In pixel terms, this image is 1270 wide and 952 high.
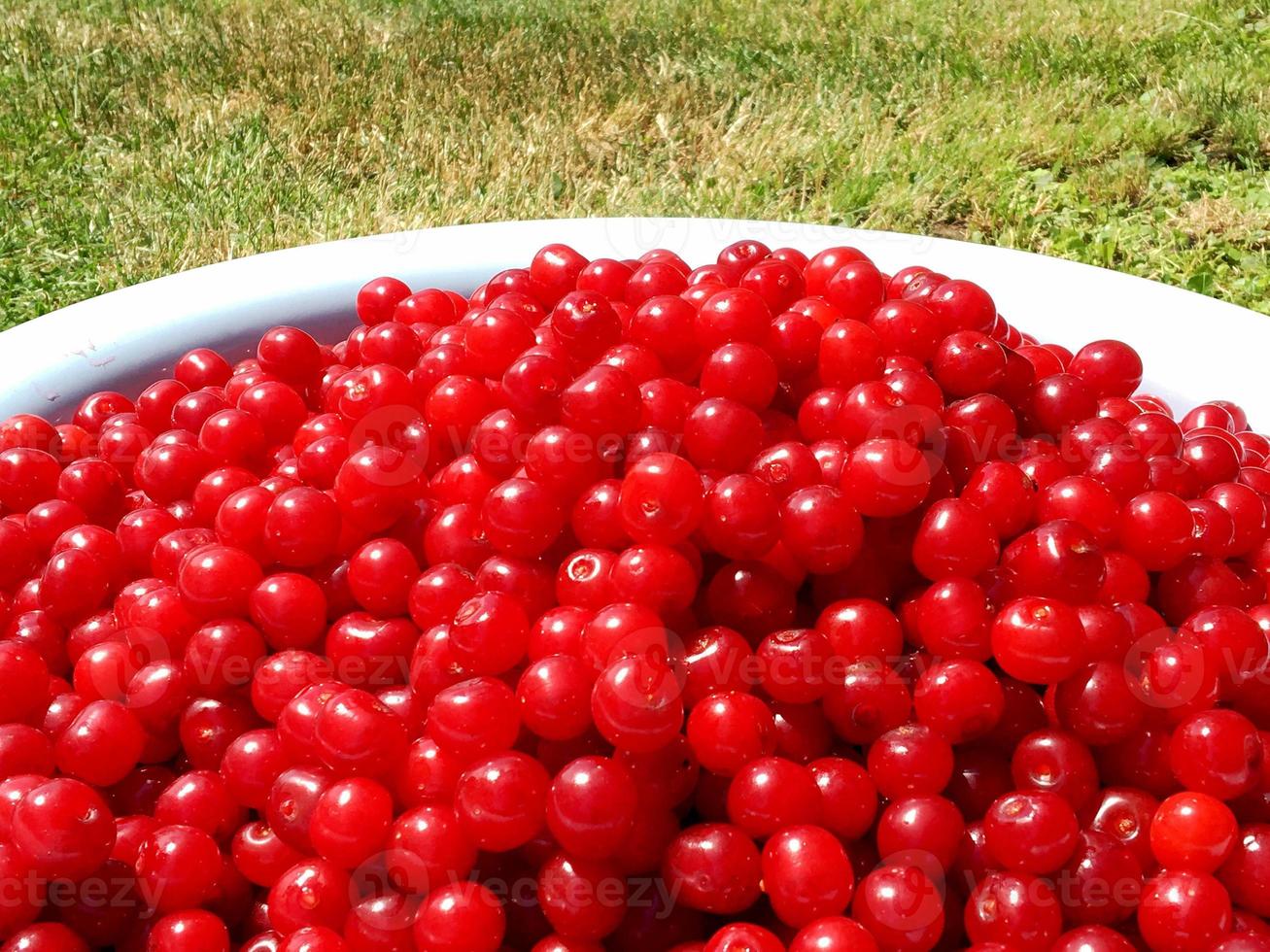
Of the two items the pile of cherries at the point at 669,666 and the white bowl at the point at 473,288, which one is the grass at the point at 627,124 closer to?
the white bowl at the point at 473,288

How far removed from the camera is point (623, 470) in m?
1.26

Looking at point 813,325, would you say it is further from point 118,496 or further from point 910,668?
point 118,496

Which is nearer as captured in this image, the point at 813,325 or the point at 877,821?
the point at 877,821

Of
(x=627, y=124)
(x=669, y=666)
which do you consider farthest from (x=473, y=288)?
(x=627, y=124)

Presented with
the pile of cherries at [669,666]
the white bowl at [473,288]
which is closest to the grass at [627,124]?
the white bowl at [473,288]

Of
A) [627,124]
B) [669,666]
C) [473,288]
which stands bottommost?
[627,124]

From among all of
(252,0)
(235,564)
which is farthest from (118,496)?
(252,0)

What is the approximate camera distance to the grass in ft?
12.0

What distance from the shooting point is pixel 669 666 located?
1.07 meters

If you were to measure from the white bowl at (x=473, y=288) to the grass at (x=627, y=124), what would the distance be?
152 centimetres

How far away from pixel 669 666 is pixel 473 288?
1166 mm

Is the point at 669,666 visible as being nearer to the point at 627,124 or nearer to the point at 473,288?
the point at 473,288

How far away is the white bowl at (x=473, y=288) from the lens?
180cm

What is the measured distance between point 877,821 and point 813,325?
1.87ft
